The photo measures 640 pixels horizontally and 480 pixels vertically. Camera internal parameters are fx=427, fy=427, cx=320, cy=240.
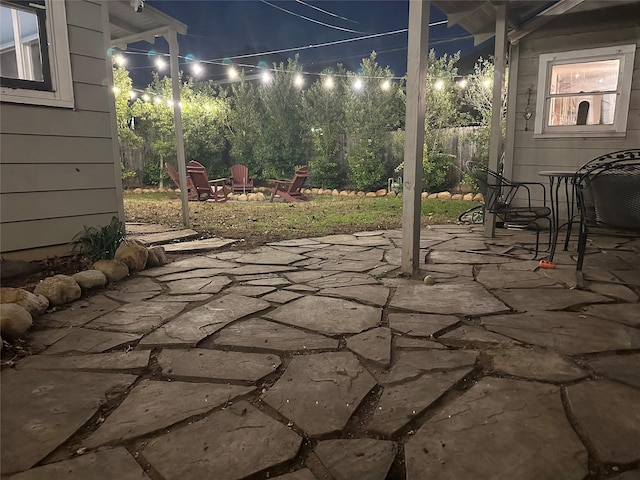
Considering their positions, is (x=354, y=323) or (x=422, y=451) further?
(x=354, y=323)

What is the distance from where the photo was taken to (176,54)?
5082 millimetres

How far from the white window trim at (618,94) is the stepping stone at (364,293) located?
355 centimetres

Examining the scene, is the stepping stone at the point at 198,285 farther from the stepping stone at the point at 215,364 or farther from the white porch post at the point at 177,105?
the white porch post at the point at 177,105

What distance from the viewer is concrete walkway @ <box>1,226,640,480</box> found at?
3.70ft

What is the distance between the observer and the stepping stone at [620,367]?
152 cm

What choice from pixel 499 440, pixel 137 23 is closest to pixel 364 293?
pixel 499 440

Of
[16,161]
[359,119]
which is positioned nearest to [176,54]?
[16,161]

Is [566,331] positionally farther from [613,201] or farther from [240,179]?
[240,179]

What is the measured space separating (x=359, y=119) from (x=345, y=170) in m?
1.28

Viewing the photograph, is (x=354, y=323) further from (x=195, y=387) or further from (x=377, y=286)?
(x=195, y=387)

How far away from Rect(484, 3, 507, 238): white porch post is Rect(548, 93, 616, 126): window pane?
107cm

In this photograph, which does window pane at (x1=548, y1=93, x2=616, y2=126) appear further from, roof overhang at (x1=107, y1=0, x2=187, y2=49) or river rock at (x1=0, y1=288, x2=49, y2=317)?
river rock at (x1=0, y1=288, x2=49, y2=317)

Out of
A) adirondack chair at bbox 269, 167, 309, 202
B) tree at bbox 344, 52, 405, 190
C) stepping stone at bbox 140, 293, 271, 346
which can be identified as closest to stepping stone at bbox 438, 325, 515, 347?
stepping stone at bbox 140, 293, 271, 346

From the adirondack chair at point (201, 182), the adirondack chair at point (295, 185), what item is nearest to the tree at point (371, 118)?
the adirondack chair at point (295, 185)
